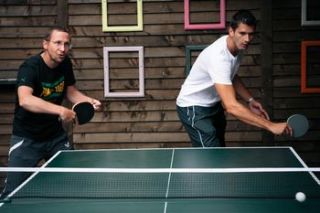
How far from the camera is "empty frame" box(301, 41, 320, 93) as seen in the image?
5.56 m

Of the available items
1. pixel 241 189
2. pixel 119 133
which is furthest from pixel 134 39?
pixel 241 189

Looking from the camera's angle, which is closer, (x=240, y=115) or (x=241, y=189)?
(x=241, y=189)

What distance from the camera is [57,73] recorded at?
3.99 meters

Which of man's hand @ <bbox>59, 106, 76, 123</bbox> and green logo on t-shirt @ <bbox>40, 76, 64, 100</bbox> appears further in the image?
green logo on t-shirt @ <bbox>40, 76, 64, 100</bbox>

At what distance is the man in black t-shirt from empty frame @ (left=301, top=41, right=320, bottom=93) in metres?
2.65

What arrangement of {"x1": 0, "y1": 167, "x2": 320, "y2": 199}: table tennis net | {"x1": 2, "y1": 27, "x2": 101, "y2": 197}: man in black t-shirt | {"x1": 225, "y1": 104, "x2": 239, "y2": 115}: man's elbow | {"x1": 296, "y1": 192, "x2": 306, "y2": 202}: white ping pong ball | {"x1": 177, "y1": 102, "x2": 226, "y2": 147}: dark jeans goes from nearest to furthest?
1. {"x1": 296, "y1": 192, "x2": 306, "y2": 202}: white ping pong ball
2. {"x1": 0, "y1": 167, "x2": 320, "y2": 199}: table tennis net
3. {"x1": 225, "y1": 104, "x2": 239, "y2": 115}: man's elbow
4. {"x1": 2, "y1": 27, "x2": 101, "y2": 197}: man in black t-shirt
5. {"x1": 177, "y1": 102, "x2": 226, "y2": 147}: dark jeans

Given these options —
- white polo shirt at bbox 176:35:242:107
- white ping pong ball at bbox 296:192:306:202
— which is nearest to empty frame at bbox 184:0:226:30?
white polo shirt at bbox 176:35:242:107

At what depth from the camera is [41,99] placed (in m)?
3.64

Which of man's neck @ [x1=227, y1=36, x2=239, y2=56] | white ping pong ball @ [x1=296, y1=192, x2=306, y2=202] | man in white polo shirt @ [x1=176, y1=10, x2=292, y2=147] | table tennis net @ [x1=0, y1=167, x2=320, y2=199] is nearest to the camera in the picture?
white ping pong ball @ [x1=296, y1=192, x2=306, y2=202]

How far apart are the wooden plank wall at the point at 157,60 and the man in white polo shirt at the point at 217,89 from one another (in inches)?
52.2

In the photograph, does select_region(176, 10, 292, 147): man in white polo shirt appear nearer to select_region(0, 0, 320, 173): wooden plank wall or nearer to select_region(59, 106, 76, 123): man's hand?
select_region(59, 106, 76, 123): man's hand

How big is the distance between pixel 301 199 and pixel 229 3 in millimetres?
3610

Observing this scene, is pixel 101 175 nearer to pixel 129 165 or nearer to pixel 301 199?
pixel 129 165

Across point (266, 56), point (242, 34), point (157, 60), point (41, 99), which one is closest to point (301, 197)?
point (242, 34)
